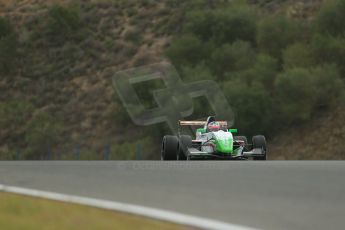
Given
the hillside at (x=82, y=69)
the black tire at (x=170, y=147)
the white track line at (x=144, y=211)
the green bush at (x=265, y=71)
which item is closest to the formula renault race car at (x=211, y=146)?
the black tire at (x=170, y=147)

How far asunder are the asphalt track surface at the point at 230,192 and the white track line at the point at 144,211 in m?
0.28

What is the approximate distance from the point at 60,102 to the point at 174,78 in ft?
41.4

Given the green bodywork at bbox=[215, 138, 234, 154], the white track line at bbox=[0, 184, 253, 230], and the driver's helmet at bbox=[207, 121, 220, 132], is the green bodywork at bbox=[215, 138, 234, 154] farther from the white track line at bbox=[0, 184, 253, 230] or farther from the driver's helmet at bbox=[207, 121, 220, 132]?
the white track line at bbox=[0, 184, 253, 230]

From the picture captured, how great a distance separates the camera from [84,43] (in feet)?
210

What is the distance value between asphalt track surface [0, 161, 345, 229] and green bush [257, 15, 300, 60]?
114 feet

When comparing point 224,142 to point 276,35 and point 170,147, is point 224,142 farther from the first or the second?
point 276,35

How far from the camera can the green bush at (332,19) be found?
4425 centimetres

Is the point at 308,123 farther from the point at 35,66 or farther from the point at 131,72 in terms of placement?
the point at 35,66

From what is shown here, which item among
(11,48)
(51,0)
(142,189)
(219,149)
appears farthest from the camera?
(51,0)

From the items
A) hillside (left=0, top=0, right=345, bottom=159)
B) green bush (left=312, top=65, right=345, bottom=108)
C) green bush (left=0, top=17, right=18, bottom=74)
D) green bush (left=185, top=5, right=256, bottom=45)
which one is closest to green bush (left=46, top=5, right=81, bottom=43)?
hillside (left=0, top=0, right=345, bottom=159)

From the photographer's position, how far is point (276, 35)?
4678cm

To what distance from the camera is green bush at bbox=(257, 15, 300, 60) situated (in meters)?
46.4

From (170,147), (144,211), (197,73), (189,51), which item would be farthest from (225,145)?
(189,51)

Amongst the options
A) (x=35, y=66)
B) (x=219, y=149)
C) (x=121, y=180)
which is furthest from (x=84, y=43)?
(x=121, y=180)
